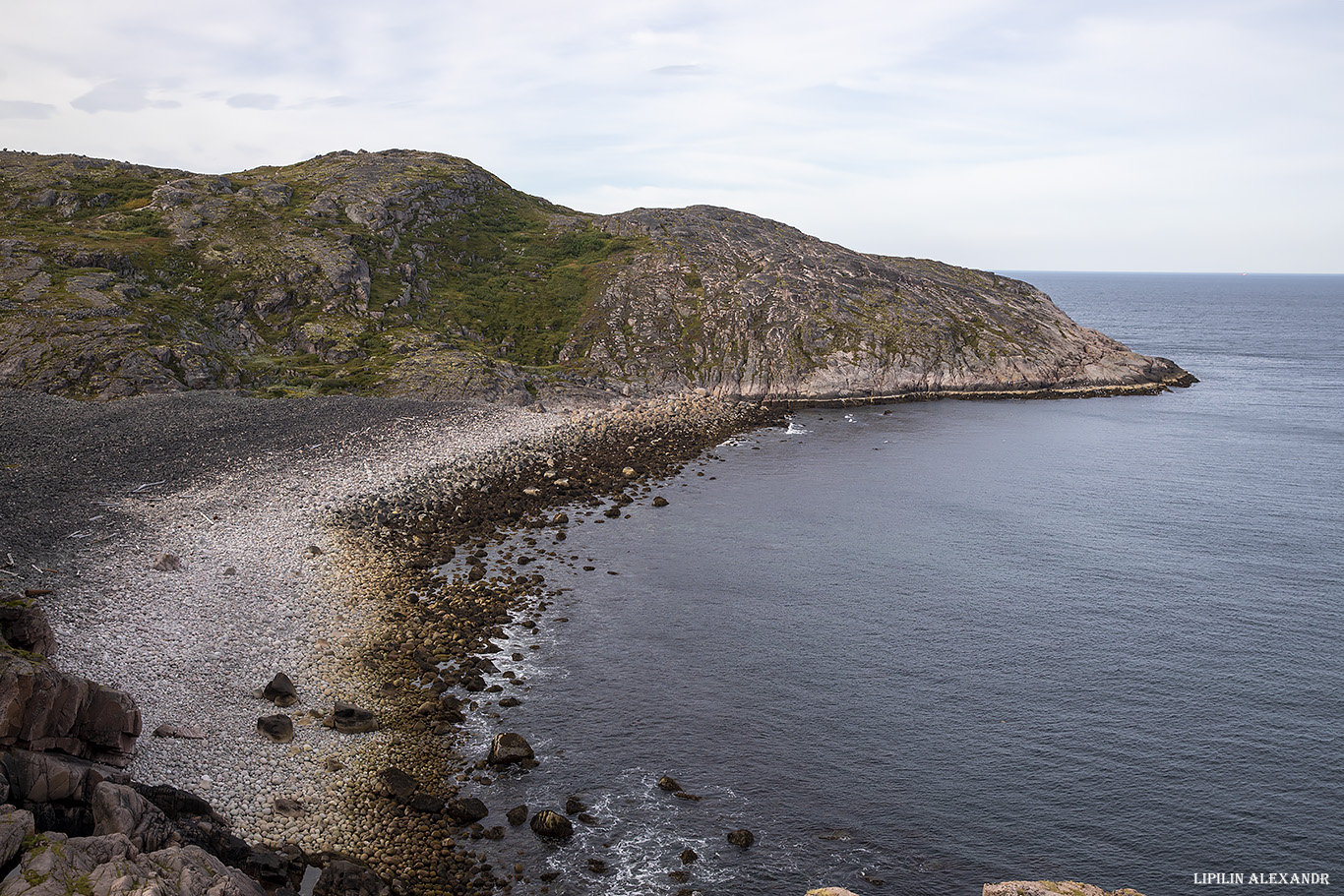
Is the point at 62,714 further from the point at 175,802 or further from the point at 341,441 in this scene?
the point at 341,441

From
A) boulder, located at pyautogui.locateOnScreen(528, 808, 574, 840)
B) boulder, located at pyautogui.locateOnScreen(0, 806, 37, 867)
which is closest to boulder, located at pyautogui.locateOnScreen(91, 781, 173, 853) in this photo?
boulder, located at pyautogui.locateOnScreen(0, 806, 37, 867)

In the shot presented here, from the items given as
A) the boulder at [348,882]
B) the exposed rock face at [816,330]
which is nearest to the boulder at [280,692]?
the boulder at [348,882]

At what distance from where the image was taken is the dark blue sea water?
2595 centimetres

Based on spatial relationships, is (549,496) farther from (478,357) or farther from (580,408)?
(478,357)

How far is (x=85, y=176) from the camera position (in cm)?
11306

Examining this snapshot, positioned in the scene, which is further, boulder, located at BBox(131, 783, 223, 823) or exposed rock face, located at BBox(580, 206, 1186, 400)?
exposed rock face, located at BBox(580, 206, 1186, 400)

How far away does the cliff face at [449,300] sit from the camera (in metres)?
84.8

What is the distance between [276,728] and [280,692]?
7.98ft

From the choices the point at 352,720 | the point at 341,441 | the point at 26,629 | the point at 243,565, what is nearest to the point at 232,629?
the point at 243,565

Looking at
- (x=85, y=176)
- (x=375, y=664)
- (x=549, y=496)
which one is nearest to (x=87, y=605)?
(x=375, y=664)

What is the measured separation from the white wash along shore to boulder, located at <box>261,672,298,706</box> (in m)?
0.38

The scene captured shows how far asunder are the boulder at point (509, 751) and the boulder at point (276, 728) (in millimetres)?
7302

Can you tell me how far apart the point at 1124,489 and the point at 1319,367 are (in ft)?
369

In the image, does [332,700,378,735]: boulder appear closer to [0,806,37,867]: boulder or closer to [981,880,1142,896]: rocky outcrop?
[0,806,37,867]: boulder
